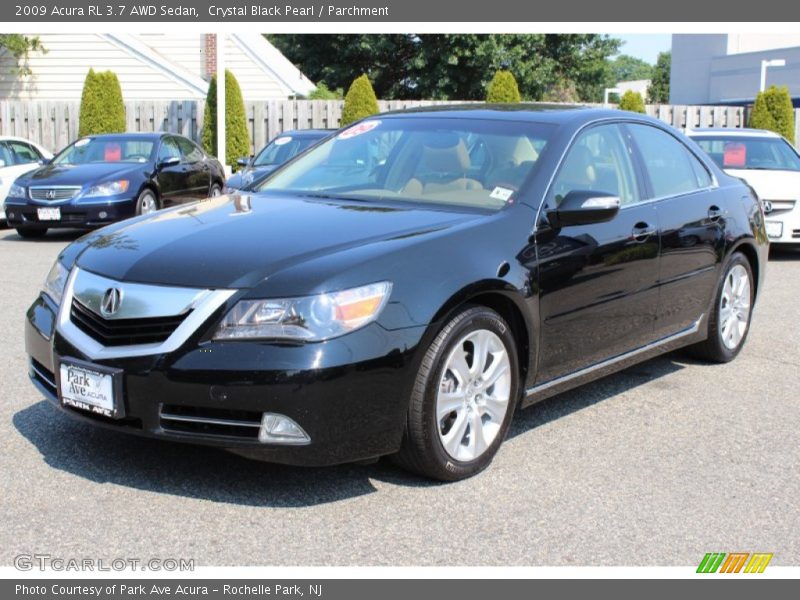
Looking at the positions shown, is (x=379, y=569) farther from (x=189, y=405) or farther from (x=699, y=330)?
(x=699, y=330)

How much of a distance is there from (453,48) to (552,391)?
35.8m

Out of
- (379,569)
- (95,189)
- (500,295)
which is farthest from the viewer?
(95,189)

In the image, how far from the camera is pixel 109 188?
46.1 ft

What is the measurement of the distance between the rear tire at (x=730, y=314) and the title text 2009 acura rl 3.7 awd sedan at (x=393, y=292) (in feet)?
1.37

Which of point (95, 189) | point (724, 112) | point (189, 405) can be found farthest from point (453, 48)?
point (189, 405)

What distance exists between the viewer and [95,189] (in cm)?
1394

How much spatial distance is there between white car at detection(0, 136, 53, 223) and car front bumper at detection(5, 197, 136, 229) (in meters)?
1.25

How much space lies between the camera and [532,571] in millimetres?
3676

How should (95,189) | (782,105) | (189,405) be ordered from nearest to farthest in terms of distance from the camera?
(189,405), (95,189), (782,105)

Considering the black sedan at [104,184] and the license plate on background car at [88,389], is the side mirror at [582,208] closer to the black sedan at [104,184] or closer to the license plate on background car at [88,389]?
the license plate on background car at [88,389]

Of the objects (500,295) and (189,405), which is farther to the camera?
(500,295)

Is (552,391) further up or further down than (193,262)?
further down

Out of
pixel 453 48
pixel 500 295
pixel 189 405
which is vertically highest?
pixel 453 48

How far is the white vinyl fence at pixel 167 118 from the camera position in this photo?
24.9 m
